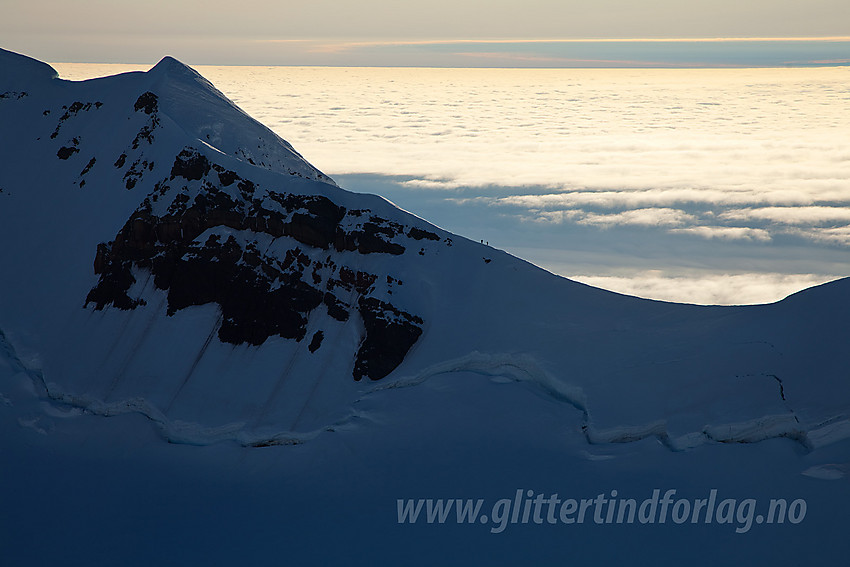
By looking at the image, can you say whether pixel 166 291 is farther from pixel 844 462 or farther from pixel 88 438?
pixel 844 462

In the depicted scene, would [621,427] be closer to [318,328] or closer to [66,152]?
[318,328]

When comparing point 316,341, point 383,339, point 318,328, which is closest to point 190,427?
point 316,341

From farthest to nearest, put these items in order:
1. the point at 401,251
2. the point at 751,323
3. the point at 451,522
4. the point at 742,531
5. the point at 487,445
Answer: the point at 401,251 → the point at 751,323 → the point at 487,445 → the point at 451,522 → the point at 742,531

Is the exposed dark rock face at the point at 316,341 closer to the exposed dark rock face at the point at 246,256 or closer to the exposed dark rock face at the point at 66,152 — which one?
the exposed dark rock face at the point at 246,256

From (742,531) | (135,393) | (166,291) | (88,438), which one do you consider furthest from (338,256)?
(742,531)

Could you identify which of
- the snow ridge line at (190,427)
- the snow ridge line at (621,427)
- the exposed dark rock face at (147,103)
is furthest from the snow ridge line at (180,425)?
the exposed dark rock face at (147,103)

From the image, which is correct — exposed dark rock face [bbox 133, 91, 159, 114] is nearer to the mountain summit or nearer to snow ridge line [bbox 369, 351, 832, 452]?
the mountain summit

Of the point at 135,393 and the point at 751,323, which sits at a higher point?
the point at 751,323
